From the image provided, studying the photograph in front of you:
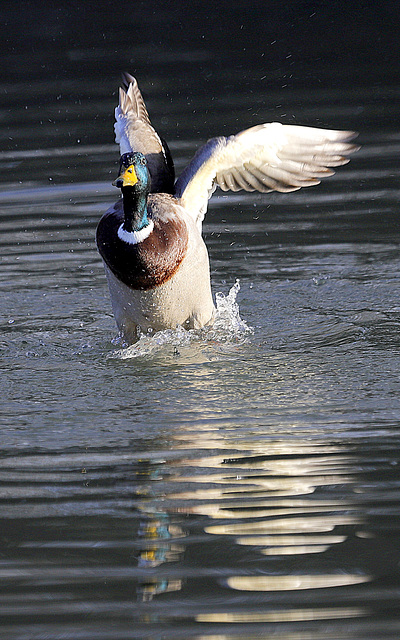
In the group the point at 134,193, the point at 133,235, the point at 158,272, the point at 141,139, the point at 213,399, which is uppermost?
the point at 141,139

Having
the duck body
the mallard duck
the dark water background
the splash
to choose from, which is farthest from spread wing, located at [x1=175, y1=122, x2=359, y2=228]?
the dark water background

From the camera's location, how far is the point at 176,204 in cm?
633

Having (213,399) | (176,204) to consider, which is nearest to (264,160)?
(176,204)

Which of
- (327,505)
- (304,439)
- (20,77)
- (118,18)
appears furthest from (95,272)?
A: (118,18)

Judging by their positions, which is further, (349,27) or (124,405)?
(349,27)

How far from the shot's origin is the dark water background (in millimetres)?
3373

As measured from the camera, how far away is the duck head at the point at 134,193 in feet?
18.7

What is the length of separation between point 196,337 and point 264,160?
1.18 metres

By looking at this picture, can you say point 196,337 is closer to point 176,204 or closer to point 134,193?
point 176,204

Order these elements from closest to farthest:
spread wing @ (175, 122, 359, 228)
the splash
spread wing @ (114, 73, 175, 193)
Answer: the splash < spread wing @ (175, 122, 359, 228) < spread wing @ (114, 73, 175, 193)

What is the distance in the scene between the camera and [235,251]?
8.20m

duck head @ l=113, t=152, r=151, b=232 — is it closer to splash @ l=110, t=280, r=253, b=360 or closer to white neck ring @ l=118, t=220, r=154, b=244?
white neck ring @ l=118, t=220, r=154, b=244

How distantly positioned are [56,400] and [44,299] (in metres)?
2.20

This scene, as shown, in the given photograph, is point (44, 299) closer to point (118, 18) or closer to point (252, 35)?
point (252, 35)
